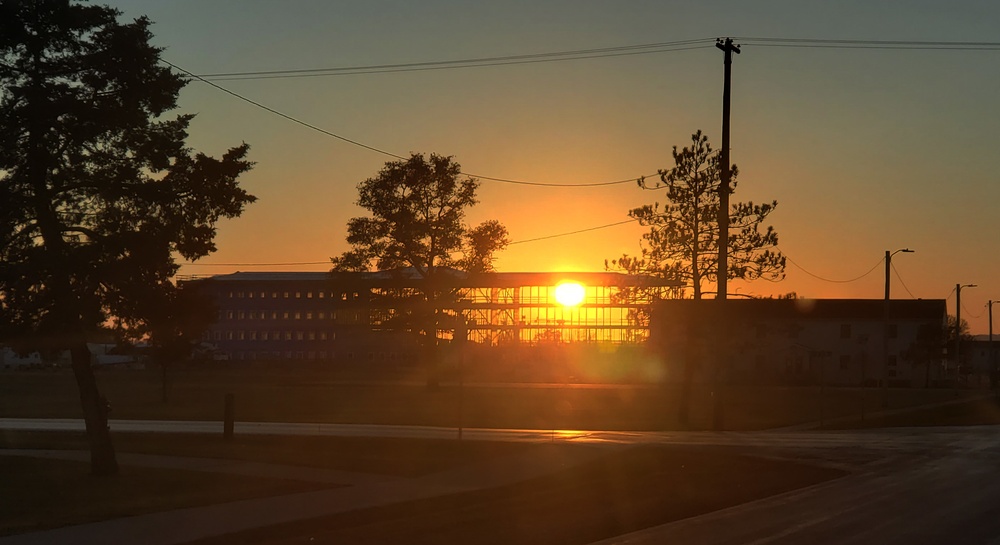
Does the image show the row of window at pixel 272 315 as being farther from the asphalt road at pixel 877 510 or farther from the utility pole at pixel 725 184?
the asphalt road at pixel 877 510

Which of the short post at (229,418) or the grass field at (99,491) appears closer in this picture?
the grass field at (99,491)

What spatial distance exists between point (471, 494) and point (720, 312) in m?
18.7

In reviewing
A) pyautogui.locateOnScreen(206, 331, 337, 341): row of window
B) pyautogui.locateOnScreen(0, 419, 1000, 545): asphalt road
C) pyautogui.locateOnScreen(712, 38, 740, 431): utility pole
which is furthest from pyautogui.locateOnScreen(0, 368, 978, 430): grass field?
pyautogui.locateOnScreen(206, 331, 337, 341): row of window

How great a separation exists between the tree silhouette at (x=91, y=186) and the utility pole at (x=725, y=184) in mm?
17892

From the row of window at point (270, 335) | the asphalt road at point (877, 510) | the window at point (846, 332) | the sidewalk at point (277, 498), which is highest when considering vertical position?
the window at point (846, 332)

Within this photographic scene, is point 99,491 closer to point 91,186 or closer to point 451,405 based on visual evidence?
point 91,186

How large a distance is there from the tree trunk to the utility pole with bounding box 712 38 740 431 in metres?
20.0

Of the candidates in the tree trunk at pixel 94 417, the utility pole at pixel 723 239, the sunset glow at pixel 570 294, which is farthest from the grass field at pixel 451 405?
the sunset glow at pixel 570 294

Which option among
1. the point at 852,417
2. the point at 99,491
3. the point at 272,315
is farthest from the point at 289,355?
the point at 99,491

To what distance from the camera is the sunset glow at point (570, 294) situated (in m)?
102

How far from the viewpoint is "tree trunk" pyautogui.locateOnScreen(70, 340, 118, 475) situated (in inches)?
715

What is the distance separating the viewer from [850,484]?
60.7 ft

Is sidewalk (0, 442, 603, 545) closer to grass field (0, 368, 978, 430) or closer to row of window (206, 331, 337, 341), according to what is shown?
grass field (0, 368, 978, 430)

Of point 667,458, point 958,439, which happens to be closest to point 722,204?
point 958,439
